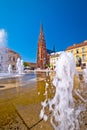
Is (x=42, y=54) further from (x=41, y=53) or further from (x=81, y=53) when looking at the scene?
(x=81, y=53)

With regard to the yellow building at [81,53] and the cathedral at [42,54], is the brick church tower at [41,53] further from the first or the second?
the yellow building at [81,53]

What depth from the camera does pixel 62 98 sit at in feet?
11.5

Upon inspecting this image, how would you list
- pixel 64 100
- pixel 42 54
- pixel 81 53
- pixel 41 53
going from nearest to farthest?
pixel 64 100, pixel 81 53, pixel 42 54, pixel 41 53

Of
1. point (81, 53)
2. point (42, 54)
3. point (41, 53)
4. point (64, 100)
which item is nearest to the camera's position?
point (64, 100)

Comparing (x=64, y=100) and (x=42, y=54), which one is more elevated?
(x=42, y=54)

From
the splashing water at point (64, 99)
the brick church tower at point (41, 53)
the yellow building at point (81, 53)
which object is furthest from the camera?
the brick church tower at point (41, 53)

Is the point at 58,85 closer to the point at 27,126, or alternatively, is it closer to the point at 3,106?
the point at 27,126

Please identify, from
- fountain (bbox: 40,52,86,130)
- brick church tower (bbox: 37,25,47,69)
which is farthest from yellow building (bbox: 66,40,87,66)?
fountain (bbox: 40,52,86,130)

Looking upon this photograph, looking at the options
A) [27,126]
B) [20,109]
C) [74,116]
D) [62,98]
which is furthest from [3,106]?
[74,116]

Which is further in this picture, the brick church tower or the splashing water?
the brick church tower

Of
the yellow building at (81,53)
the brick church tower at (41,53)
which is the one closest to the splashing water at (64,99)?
the yellow building at (81,53)

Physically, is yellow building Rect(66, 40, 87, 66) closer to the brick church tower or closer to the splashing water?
the brick church tower

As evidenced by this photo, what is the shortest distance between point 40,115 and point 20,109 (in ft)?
2.29

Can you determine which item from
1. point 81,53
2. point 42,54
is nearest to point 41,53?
point 42,54
